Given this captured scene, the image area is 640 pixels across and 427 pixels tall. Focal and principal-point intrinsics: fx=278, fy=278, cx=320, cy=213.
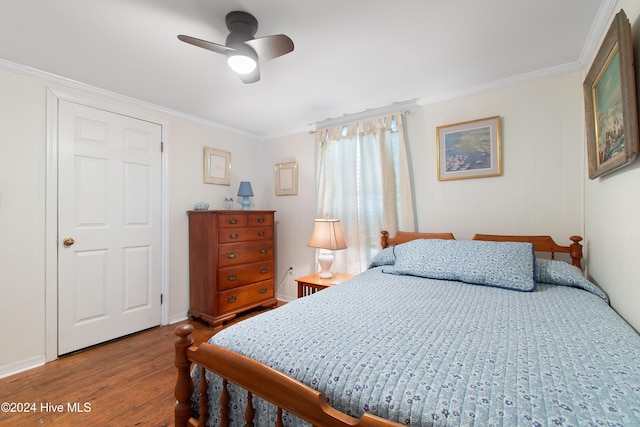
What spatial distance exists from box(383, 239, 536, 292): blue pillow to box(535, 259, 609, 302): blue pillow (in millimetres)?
114

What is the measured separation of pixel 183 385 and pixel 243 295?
200 cm

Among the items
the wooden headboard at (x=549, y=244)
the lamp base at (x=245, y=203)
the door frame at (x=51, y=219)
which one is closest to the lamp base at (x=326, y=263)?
the lamp base at (x=245, y=203)

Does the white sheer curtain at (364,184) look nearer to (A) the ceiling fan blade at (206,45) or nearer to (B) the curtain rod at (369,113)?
(B) the curtain rod at (369,113)

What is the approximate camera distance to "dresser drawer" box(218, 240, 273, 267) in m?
2.85

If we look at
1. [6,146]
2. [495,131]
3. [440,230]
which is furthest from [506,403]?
[6,146]

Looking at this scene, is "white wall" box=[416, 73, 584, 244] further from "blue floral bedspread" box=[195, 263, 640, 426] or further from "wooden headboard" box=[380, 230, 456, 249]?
"blue floral bedspread" box=[195, 263, 640, 426]

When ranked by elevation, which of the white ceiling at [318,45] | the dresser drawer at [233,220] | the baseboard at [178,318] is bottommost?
the baseboard at [178,318]

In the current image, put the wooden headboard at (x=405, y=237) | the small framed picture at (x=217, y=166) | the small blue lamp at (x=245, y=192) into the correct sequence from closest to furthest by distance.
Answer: the wooden headboard at (x=405, y=237)
the small framed picture at (x=217, y=166)
the small blue lamp at (x=245, y=192)

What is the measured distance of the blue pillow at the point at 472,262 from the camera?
1.70 m

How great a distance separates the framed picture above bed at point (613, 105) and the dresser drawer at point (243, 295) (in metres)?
3.00

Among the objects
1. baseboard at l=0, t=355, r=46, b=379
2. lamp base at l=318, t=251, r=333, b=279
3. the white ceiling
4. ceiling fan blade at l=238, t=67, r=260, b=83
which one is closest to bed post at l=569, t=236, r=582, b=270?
the white ceiling

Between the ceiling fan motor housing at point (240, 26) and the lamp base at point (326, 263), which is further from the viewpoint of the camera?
the lamp base at point (326, 263)

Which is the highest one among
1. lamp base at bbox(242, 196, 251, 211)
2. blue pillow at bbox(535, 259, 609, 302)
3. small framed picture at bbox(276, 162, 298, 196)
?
small framed picture at bbox(276, 162, 298, 196)

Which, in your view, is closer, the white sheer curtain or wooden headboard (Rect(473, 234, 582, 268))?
wooden headboard (Rect(473, 234, 582, 268))
